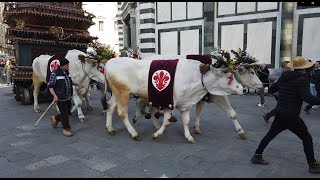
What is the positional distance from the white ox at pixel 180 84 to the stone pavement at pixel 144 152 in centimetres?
51

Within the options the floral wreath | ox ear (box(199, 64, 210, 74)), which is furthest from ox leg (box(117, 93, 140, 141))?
the floral wreath

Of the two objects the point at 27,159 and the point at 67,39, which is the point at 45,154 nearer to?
the point at 27,159

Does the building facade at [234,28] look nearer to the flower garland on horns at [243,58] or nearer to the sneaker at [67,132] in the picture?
the flower garland on horns at [243,58]

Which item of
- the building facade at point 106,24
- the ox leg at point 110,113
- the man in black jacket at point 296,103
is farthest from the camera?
the building facade at point 106,24

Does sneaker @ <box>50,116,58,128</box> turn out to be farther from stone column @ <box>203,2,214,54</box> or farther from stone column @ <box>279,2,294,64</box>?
stone column @ <box>279,2,294,64</box>

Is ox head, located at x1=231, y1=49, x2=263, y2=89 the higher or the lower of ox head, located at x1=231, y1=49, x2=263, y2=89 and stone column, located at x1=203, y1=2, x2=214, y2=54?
the lower

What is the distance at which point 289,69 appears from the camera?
4.73m

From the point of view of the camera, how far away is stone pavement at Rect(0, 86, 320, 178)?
4.44m

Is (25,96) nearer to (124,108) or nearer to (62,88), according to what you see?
(62,88)

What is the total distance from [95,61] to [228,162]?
4.60 meters

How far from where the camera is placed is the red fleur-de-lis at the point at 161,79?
5.74 m

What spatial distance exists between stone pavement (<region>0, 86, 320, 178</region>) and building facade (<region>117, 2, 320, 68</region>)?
6.74m

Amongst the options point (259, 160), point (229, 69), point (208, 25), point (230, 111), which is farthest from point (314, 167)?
point (208, 25)

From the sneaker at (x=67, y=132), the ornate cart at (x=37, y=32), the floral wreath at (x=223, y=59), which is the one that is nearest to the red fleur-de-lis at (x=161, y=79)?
the floral wreath at (x=223, y=59)
